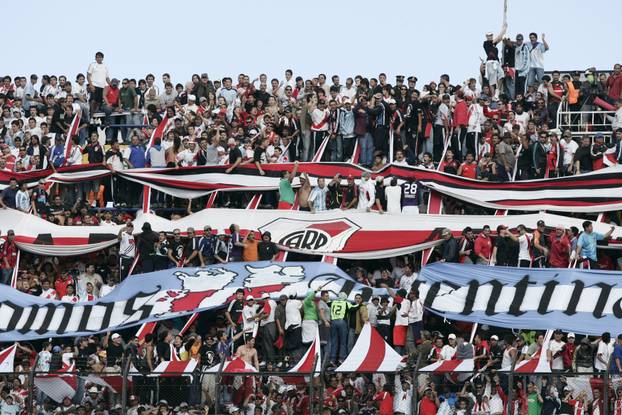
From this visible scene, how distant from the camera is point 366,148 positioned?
41.6m

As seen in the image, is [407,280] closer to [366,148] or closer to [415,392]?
[366,148]

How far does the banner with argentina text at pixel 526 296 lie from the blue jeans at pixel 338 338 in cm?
186

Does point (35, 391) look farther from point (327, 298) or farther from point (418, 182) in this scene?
point (418, 182)

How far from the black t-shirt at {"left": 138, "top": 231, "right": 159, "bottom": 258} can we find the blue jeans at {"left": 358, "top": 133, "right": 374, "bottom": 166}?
5.61m

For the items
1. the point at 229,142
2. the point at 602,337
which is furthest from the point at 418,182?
the point at 602,337

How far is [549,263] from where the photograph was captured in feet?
122

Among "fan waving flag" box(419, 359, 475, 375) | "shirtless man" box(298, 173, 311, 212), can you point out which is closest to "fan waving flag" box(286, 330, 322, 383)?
"fan waving flag" box(419, 359, 475, 375)

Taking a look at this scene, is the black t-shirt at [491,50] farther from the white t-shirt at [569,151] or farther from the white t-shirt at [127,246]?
the white t-shirt at [127,246]

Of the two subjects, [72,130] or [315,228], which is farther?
[72,130]

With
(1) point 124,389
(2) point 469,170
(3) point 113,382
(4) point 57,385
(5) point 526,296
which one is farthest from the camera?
(2) point 469,170

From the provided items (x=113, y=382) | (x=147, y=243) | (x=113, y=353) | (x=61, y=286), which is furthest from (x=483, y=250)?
(x=113, y=382)

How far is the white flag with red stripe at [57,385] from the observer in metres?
30.9

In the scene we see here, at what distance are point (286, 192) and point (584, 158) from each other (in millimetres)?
6928

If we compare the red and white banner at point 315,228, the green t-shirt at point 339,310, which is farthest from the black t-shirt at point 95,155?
the green t-shirt at point 339,310
